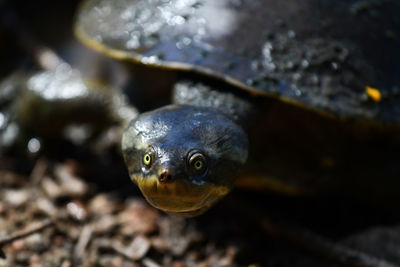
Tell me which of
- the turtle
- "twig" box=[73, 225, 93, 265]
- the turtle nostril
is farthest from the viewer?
"twig" box=[73, 225, 93, 265]

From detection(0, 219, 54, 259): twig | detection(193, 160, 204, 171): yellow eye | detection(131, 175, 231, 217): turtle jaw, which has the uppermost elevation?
detection(193, 160, 204, 171): yellow eye

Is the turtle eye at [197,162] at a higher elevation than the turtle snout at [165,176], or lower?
lower

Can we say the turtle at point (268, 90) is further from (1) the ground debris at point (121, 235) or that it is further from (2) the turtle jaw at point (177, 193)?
(1) the ground debris at point (121, 235)

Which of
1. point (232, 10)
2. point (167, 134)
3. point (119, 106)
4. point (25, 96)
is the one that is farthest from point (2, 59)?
point (167, 134)

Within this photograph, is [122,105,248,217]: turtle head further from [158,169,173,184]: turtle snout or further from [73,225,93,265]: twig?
[73,225,93,265]: twig

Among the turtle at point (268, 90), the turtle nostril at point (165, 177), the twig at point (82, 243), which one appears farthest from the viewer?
the twig at point (82, 243)

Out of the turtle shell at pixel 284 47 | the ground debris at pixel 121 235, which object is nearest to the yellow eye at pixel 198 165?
the turtle shell at pixel 284 47

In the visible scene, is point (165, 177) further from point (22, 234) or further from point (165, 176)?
point (22, 234)

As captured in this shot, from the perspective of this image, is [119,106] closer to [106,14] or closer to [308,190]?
[106,14]

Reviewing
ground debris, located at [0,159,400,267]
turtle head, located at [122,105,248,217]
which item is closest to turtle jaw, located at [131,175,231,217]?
turtle head, located at [122,105,248,217]
